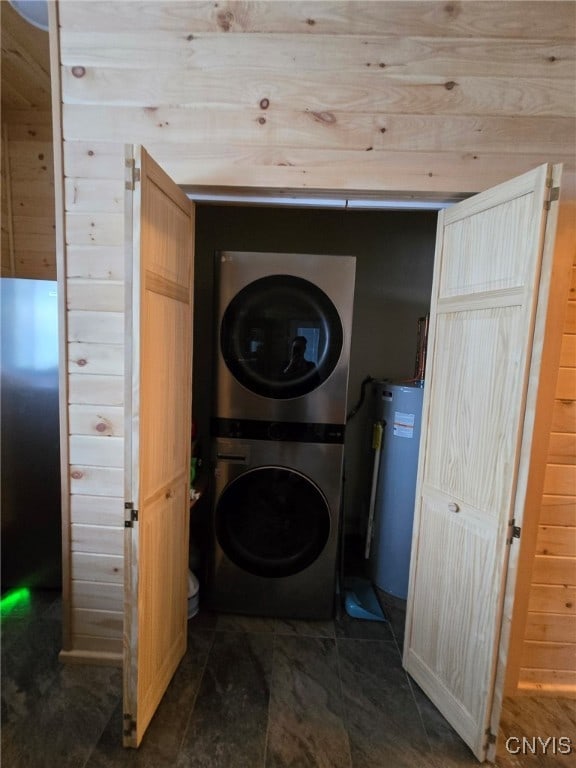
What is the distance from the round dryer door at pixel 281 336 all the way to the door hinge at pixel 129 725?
1.21m

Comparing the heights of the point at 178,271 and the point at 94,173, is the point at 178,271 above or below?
below

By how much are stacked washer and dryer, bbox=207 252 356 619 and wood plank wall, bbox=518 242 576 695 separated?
82 cm

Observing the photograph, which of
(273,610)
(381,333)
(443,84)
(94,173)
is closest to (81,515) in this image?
(273,610)

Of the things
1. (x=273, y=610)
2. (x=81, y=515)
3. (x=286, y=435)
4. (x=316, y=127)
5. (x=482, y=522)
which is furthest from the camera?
(x=273, y=610)

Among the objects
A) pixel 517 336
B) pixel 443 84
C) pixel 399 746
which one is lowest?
pixel 399 746

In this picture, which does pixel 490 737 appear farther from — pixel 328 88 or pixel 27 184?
pixel 27 184

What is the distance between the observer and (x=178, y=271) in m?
1.33

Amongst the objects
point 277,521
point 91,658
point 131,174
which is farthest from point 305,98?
point 91,658

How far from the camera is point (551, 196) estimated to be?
40.9 inches

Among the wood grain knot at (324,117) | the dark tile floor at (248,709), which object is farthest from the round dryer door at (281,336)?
the dark tile floor at (248,709)

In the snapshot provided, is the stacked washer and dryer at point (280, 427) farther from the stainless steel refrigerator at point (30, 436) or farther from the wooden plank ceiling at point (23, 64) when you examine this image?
the wooden plank ceiling at point (23, 64)

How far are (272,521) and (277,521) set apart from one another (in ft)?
0.08

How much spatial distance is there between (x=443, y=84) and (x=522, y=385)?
3.60 feet

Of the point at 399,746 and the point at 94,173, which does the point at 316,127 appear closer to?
the point at 94,173
